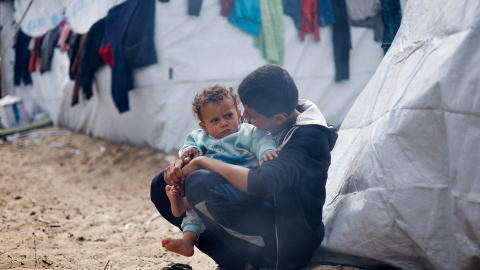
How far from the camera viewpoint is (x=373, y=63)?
6070 millimetres

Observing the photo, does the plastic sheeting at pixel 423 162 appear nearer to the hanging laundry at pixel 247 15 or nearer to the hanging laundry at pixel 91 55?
the hanging laundry at pixel 247 15

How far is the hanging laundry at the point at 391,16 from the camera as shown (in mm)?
5270

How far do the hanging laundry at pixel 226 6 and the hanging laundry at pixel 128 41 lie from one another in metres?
0.82

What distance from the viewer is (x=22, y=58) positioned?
947 cm

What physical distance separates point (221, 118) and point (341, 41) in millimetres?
4221

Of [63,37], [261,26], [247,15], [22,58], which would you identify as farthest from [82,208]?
[22,58]

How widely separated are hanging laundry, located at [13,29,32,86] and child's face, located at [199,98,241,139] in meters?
8.38

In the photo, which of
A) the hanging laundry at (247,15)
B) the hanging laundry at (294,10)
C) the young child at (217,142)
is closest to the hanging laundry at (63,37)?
the hanging laundry at (247,15)

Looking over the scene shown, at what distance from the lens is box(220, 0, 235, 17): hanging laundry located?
16.7 ft

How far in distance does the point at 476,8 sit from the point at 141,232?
8.29ft

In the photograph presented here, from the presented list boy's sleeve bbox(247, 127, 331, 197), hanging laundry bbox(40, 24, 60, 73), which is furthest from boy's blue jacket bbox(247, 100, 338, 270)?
hanging laundry bbox(40, 24, 60, 73)

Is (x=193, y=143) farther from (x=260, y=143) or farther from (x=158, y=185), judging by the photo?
(x=260, y=143)

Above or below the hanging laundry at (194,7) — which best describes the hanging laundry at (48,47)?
below

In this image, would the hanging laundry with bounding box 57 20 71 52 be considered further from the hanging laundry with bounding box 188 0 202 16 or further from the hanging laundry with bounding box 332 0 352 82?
the hanging laundry with bounding box 332 0 352 82
